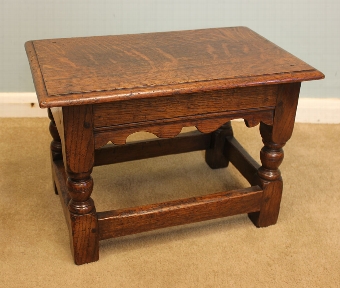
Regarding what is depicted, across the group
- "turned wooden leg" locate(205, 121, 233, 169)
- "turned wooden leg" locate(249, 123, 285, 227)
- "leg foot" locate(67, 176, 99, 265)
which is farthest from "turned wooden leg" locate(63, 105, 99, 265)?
"turned wooden leg" locate(205, 121, 233, 169)

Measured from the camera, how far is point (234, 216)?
5.79 ft

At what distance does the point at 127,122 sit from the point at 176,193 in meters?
0.54

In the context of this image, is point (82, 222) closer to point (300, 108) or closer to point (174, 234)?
point (174, 234)

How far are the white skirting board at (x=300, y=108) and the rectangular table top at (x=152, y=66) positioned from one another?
73 centimetres

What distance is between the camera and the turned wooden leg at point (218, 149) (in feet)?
6.38

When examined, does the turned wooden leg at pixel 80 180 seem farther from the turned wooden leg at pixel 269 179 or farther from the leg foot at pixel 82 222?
the turned wooden leg at pixel 269 179

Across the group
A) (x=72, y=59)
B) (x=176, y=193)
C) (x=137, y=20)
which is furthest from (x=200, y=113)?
(x=137, y=20)

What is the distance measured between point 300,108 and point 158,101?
1.17 meters

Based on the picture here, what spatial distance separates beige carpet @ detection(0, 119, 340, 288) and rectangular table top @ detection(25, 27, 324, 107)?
0.50 m

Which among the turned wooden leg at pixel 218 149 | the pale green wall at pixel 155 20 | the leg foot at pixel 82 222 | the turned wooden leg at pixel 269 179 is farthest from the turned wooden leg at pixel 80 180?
the pale green wall at pixel 155 20

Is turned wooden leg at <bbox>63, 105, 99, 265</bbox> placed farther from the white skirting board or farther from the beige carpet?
the white skirting board

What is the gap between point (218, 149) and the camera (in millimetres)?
1982

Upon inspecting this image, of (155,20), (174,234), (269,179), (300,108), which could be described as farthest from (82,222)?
(300,108)

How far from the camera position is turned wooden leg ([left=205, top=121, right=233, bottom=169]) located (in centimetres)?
194
